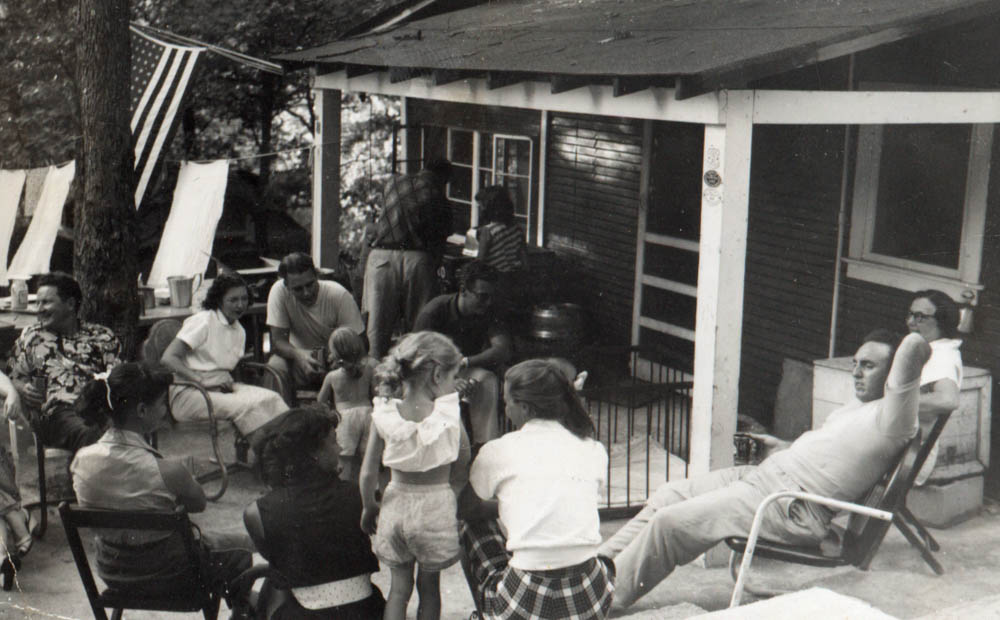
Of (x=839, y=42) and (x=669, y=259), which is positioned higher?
(x=839, y=42)

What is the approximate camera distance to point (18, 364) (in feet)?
20.8

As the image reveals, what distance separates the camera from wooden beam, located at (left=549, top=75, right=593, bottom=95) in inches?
251

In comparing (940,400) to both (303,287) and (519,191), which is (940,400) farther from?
(519,191)

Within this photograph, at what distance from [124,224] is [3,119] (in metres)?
7.24

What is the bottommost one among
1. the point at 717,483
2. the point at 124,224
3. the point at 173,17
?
the point at 717,483

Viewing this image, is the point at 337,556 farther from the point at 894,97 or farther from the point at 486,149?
the point at 486,149

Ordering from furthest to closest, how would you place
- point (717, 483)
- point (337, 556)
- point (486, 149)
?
point (486, 149) → point (717, 483) → point (337, 556)

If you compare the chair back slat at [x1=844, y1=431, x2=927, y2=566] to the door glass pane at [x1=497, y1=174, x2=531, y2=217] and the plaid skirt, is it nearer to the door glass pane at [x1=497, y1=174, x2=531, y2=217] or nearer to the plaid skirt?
the plaid skirt

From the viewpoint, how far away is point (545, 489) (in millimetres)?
4027

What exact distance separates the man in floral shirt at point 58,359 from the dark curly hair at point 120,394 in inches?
59.6

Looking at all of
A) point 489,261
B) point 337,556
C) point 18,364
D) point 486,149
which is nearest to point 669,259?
point 489,261

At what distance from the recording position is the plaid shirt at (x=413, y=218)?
29.6ft

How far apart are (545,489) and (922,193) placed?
14.6ft

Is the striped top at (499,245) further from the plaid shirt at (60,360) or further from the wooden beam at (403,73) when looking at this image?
the plaid shirt at (60,360)
